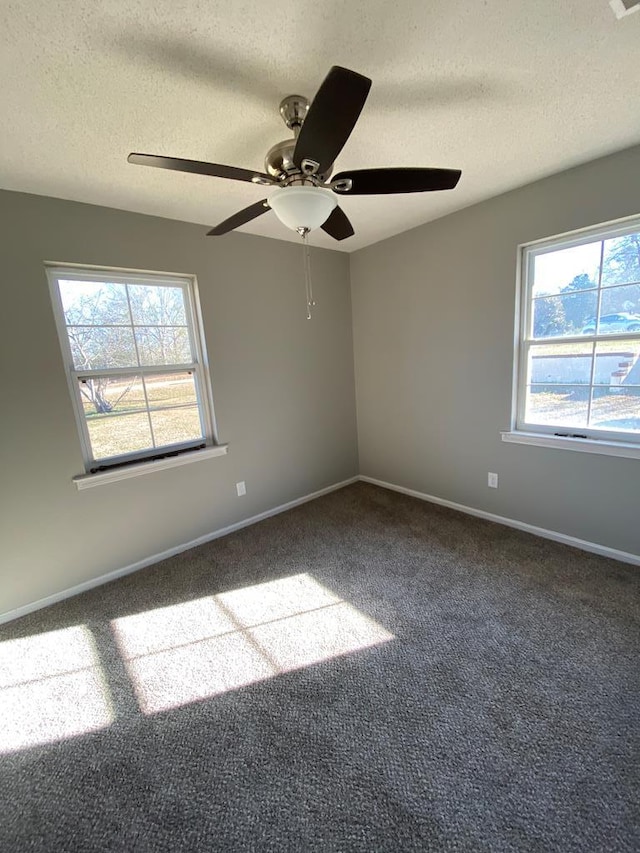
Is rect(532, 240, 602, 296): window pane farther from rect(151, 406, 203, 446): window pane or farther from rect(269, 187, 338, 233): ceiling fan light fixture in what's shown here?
rect(151, 406, 203, 446): window pane

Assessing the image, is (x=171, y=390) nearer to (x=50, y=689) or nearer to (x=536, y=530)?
(x=50, y=689)

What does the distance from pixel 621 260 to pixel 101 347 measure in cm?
326

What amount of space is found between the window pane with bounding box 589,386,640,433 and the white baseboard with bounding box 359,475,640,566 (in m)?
0.80

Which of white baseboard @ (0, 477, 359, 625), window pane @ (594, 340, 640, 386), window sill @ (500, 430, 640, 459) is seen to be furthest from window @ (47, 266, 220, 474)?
window pane @ (594, 340, 640, 386)

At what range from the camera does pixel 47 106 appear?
1347 mm

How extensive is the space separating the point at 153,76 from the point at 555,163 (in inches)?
83.9

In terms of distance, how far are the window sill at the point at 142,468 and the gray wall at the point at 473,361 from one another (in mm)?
1697

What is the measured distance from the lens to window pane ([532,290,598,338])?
2.21 meters

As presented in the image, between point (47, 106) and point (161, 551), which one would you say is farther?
point (161, 551)

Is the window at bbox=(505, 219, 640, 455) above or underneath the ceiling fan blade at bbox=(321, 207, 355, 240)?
underneath

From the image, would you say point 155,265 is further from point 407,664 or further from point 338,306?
point 407,664

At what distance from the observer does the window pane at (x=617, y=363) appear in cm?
209

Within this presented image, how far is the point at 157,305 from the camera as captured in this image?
2518 millimetres

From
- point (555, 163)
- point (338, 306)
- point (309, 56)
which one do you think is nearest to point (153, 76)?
point (309, 56)
